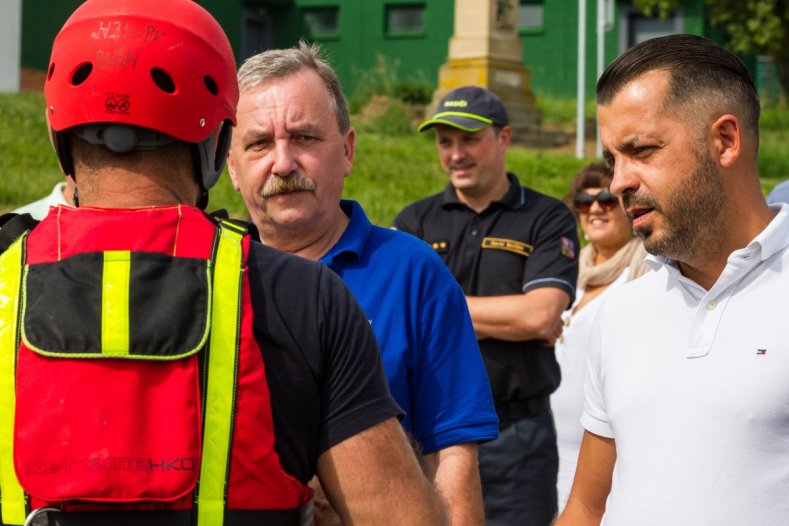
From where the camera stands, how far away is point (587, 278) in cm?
598

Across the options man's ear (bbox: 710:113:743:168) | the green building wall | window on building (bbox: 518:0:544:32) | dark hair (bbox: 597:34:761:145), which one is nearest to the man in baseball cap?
dark hair (bbox: 597:34:761:145)

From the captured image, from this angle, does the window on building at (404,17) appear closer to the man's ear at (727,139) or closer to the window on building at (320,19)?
the window on building at (320,19)

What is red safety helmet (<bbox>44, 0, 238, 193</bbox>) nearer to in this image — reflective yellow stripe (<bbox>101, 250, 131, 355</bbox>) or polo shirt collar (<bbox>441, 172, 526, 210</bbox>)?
reflective yellow stripe (<bbox>101, 250, 131, 355</bbox>)

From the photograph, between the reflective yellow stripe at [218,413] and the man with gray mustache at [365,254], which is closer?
the reflective yellow stripe at [218,413]

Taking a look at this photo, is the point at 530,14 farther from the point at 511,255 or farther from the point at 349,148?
the point at 349,148

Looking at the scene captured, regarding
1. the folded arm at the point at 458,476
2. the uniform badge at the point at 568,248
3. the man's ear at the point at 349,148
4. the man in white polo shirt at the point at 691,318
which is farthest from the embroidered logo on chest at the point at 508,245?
the folded arm at the point at 458,476

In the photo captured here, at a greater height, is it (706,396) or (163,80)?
(163,80)

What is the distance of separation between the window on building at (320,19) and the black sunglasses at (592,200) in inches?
1149

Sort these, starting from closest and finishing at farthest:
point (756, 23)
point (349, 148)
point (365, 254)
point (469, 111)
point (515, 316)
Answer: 1. point (365, 254)
2. point (349, 148)
3. point (515, 316)
4. point (469, 111)
5. point (756, 23)

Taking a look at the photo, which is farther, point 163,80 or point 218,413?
point 163,80

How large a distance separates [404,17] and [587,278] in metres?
29.0

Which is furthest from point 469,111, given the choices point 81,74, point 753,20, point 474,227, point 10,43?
point 753,20

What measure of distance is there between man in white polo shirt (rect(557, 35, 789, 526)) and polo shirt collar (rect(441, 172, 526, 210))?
246 cm

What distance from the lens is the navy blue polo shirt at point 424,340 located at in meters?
2.85
